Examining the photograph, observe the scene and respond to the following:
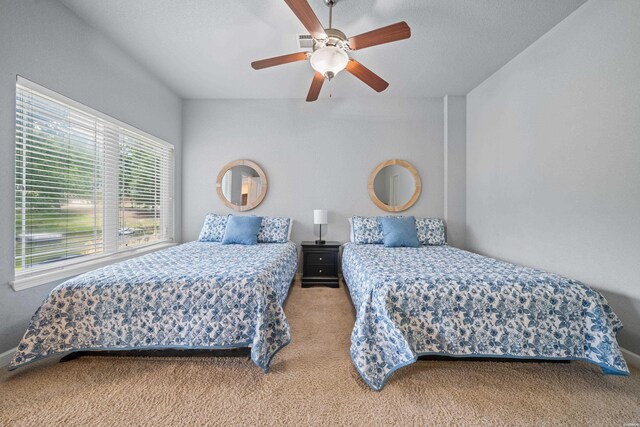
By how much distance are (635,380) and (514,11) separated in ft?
9.02

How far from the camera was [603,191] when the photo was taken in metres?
1.83

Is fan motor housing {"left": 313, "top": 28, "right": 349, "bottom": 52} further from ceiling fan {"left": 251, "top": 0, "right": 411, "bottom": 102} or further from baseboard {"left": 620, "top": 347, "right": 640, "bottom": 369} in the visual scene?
baseboard {"left": 620, "top": 347, "right": 640, "bottom": 369}

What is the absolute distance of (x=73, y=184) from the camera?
2.12 metres

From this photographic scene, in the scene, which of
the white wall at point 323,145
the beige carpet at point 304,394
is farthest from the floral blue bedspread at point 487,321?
the white wall at point 323,145

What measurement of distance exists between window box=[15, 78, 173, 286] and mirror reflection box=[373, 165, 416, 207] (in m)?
3.07

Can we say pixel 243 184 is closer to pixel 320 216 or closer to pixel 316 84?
pixel 320 216

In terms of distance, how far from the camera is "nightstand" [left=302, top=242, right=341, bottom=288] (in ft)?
10.6

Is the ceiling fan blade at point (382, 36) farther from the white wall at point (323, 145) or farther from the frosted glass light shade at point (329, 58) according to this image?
the white wall at point (323, 145)

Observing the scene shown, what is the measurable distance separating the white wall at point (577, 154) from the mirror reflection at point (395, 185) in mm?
1041

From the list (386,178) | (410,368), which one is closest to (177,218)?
(386,178)

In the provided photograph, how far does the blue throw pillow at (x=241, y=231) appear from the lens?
3.09 meters

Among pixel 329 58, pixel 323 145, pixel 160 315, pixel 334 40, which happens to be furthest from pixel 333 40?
pixel 160 315

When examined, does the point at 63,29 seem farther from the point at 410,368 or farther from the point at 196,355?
the point at 410,368

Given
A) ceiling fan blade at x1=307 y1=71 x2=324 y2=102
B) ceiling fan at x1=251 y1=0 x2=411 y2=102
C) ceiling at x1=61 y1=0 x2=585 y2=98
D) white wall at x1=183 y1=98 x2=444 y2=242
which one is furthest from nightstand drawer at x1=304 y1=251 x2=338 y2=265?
ceiling at x1=61 y1=0 x2=585 y2=98
